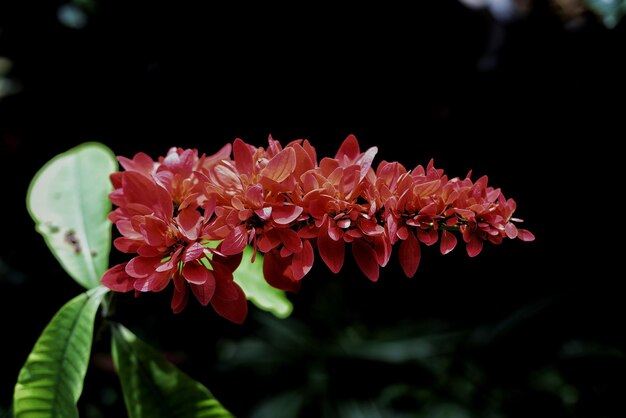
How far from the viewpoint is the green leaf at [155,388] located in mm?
968

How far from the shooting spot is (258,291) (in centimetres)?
125

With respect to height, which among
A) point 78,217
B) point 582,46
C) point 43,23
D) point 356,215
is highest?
point 582,46

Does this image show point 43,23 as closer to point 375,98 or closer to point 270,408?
point 375,98

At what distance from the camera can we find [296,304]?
7.99ft

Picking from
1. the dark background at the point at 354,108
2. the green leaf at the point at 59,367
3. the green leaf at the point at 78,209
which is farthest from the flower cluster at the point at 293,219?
the dark background at the point at 354,108

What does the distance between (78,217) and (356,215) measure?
0.68m

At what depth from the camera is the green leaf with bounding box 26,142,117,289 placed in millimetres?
1097

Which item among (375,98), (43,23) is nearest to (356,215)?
(375,98)

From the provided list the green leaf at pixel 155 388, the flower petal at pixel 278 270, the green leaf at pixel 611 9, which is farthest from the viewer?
the green leaf at pixel 611 9

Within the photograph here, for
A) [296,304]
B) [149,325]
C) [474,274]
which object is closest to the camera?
[149,325]

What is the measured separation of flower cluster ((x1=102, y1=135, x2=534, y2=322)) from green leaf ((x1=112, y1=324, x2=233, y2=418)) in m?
0.29

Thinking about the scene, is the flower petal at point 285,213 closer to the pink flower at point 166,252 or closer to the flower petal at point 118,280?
the pink flower at point 166,252

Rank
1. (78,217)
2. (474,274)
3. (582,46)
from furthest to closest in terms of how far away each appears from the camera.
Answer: (474,274) < (582,46) < (78,217)

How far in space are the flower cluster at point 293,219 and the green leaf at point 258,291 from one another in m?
0.44
